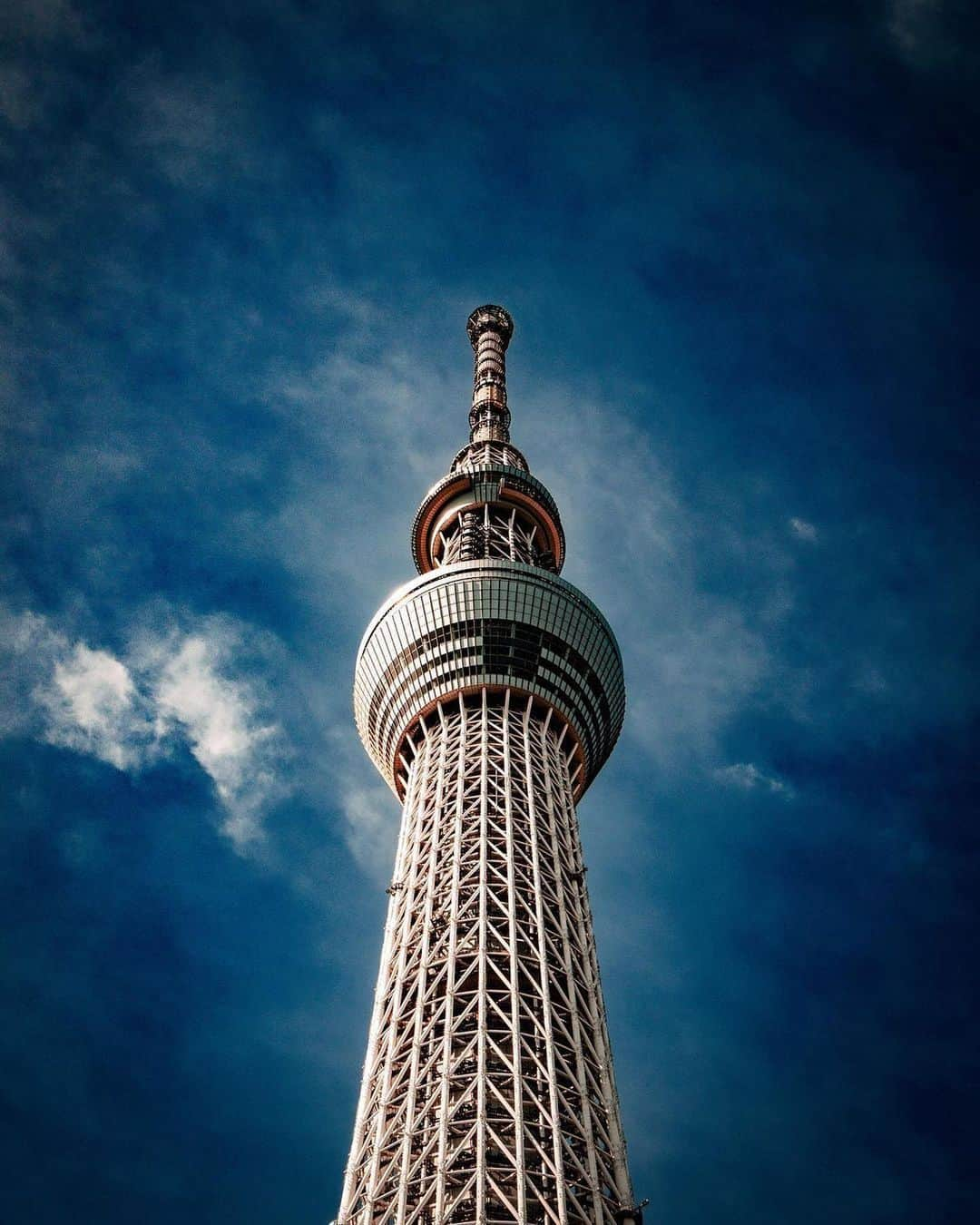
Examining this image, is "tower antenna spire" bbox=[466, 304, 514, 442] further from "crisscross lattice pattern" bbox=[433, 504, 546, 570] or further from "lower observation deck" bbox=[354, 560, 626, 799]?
"lower observation deck" bbox=[354, 560, 626, 799]

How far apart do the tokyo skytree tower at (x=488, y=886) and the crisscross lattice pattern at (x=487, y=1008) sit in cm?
12

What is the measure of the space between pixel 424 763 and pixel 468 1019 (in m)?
21.0

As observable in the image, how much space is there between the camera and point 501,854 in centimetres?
6266

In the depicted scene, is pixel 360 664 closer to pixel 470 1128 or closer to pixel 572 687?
pixel 572 687

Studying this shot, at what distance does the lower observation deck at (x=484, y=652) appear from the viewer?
241 feet

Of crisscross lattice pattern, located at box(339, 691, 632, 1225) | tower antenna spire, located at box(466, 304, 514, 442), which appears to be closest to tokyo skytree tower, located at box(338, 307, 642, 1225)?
crisscross lattice pattern, located at box(339, 691, 632, 1225)

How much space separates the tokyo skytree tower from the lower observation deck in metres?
0.15

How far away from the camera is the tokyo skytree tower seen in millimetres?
47406

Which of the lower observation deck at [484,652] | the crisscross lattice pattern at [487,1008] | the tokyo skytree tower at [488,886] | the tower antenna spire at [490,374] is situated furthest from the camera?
the tower antenna spire at [490,374]

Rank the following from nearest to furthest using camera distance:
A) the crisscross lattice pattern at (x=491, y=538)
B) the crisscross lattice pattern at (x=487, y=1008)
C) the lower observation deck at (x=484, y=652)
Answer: the crisscross lattice pattern at (x=487, y=1008) → the lower observation deck at (x=484, y=652) → the crisscross lattice pattern at (x=491, y=538)

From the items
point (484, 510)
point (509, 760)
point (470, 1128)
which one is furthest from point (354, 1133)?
point (484, 510)

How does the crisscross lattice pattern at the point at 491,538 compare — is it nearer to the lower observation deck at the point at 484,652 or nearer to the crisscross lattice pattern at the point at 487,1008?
the lower observation deck at the point at 484,652

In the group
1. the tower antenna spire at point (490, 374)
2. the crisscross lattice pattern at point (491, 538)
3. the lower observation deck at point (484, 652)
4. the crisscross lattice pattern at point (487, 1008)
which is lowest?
the crisscross lattice pattern at point (487, 1008)

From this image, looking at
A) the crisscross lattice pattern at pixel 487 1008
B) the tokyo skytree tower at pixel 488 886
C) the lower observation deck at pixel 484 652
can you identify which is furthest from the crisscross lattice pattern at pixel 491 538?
the crisscross lattice pattern at pixel 487 1008
